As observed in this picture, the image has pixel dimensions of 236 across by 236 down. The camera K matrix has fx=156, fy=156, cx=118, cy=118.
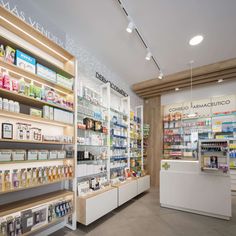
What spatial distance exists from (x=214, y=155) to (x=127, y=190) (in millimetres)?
2221

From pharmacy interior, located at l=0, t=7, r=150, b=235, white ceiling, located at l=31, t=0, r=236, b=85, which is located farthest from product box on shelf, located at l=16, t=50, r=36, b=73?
white ceiling, located at l=31, t=0, r=236, b=85

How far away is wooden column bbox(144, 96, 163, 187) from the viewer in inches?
245

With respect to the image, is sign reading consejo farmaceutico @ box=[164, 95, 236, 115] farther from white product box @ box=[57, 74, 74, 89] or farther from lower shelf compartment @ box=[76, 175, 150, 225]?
white product box @ box=[57, 74, 74, 89]

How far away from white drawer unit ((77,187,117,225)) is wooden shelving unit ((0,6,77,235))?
0.45ft

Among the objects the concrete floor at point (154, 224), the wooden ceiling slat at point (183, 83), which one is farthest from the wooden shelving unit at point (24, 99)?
the wooden ceiling slat at point (183, 83)

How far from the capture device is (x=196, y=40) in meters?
3.56

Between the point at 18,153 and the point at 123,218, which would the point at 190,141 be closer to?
the point at 123,218

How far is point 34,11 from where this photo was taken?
2.66 metres

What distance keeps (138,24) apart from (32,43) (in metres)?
1.99

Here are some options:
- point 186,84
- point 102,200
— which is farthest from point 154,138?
point 102,200

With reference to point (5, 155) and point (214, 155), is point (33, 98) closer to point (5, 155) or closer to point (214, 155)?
point (5, 155)

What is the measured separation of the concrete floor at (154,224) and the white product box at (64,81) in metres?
2.60

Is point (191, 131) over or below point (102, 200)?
over

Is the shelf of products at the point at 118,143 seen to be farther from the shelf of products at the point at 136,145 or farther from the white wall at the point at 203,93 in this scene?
the white wall at the point at 203,93
